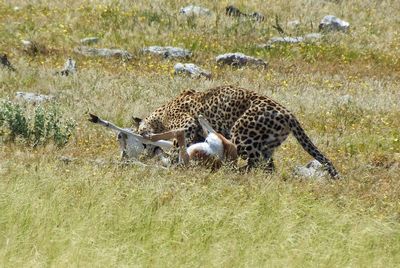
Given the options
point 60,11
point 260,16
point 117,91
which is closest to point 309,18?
point 260,16

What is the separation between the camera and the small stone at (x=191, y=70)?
24422 millimetres

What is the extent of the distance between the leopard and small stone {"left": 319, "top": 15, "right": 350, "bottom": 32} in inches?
658

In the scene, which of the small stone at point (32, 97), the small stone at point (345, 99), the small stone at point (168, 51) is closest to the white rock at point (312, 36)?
the small stone at point (168, 51)

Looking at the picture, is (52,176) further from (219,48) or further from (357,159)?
(219,48)

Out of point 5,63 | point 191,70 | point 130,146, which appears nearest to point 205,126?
point 130,146

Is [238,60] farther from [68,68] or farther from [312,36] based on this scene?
[68,68]

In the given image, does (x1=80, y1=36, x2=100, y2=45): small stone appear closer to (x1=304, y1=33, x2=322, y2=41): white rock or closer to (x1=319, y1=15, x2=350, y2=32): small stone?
(x1=304, y1=33, x2=322, y2=41): white rock

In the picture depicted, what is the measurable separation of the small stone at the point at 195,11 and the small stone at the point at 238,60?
580 cm

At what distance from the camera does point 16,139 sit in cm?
1572

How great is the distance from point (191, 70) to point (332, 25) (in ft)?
29.9

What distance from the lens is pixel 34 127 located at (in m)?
16.3

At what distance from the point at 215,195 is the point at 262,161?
2873mm

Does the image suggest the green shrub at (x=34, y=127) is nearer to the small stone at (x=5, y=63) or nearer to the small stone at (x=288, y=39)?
the small stone at (x=5, y=63)

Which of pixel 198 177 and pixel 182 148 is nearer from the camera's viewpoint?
pixel 198 177
